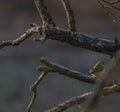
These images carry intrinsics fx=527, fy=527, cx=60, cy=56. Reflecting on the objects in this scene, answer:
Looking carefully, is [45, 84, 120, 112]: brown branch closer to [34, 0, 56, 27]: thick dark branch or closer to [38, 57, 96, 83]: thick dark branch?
[38, 57, 96, 83]: thick dark branch

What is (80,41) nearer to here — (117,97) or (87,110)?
(87,110)

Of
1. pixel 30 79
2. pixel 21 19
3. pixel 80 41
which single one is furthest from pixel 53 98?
pixel 80 41

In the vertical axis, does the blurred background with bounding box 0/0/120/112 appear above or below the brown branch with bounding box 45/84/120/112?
below

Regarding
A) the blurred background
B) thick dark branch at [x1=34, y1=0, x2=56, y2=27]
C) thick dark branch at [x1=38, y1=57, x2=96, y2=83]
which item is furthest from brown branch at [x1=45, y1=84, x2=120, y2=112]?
the blurred background

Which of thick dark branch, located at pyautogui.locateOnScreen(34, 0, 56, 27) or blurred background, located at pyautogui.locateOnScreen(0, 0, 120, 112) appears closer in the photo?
thick dark branch, located at pyautogui.locateOnScreen(34, 0, 56, 27)

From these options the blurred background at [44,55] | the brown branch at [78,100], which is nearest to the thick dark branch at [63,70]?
the brown branch at [78,100]

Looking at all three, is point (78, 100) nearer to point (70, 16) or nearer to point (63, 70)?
point (63, 70)

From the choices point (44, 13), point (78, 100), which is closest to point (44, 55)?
point (44, 13)
